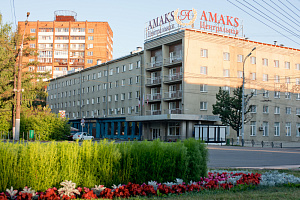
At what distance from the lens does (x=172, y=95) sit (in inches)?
2071

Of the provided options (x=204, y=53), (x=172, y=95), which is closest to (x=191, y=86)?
(x=172, y=95)

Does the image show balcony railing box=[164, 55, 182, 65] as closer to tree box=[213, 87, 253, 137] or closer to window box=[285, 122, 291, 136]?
tree box=[213, 87, 253, 137]

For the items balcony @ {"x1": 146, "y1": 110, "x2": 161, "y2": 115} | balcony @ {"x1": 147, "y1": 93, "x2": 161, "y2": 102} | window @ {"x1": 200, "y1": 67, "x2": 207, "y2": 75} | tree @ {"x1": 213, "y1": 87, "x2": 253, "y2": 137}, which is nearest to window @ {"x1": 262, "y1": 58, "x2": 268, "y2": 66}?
window @ {"x1": 200, "y1": 67, "x2": 207, "y2": 75}

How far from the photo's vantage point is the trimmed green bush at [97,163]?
6.75m

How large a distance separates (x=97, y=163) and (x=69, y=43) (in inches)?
4312

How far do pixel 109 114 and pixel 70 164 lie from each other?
59920mm

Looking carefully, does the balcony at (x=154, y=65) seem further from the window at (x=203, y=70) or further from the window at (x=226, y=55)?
the window at (x=226, y=55)

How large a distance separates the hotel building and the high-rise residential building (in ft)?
145

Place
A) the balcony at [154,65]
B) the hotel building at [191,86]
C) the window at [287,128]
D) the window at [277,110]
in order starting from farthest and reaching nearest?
1. the window at [287,128]
2. the window at [277,110]
3. the balcony at [154,65]
4. the hotel building at [191,86]

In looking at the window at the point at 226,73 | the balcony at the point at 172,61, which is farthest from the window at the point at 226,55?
the balcony at the point at 172,61

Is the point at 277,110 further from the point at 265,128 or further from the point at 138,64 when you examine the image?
the point at 138,64

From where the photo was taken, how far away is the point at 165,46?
2124 inches

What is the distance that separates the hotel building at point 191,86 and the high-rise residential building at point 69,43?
145 feet

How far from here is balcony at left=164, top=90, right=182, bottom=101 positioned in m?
51.1
